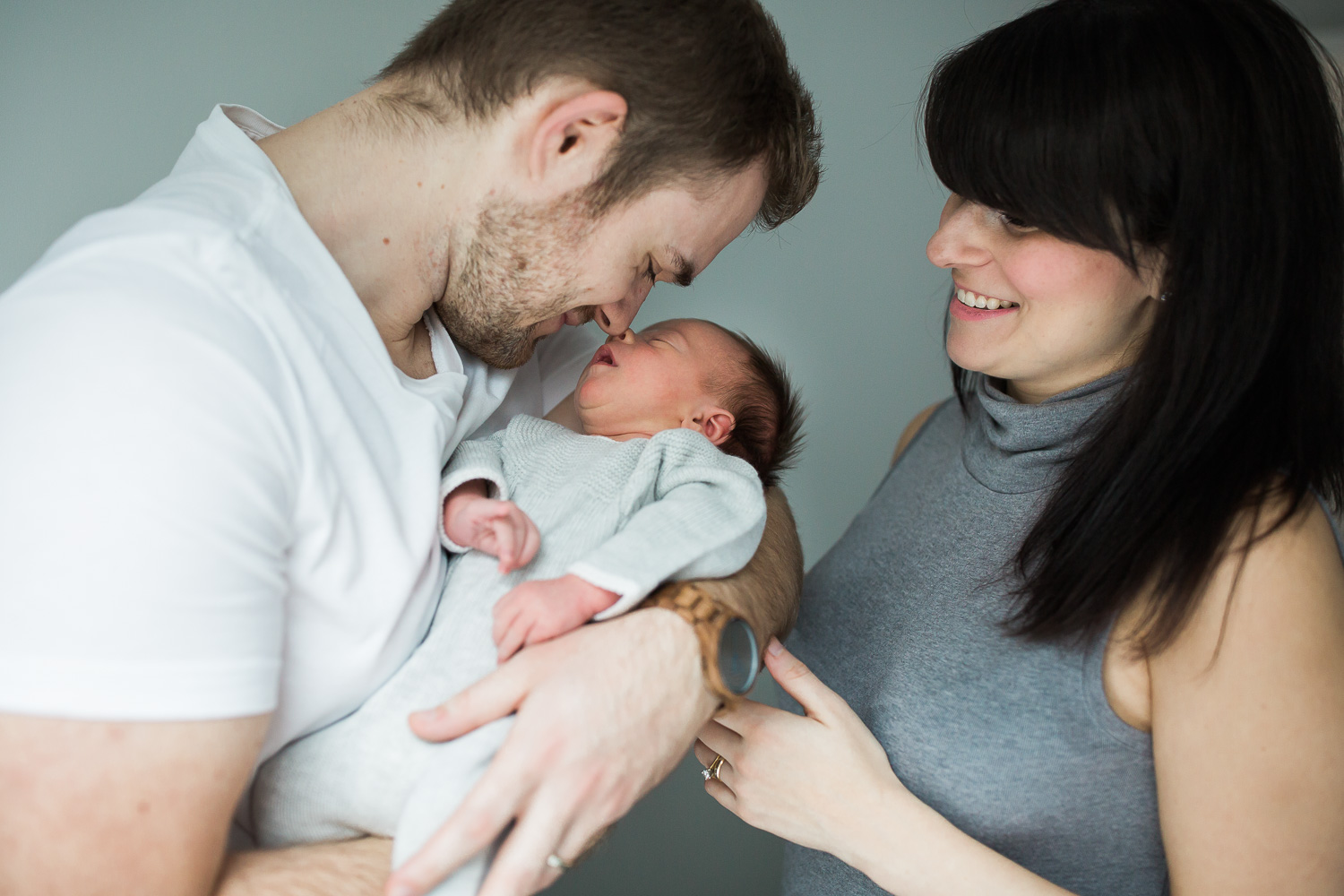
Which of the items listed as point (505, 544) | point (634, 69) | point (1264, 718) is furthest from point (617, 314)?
point (1264, 718)

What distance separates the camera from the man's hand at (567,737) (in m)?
0.90

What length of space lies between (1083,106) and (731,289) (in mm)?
1190

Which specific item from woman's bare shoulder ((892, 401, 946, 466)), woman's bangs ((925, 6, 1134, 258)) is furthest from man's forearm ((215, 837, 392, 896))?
woman's bare shoulder ((892, 401, 946, 466))

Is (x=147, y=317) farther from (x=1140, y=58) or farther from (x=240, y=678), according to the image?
(x=1140, y=58)

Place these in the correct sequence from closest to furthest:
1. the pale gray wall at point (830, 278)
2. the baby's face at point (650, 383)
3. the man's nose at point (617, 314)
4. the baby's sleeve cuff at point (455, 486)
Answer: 1. the baby's sleeve cuff at point (455, 486)
2. the man's nose at point (617, 314)
3. the baby's face at point (650, 383)
4. the pale gray wall at point (830, 278)

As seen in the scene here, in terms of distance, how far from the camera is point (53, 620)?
0.71 meters

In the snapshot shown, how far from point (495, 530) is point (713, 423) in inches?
24.2

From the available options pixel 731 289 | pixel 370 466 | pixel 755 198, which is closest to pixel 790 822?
pixel 370 466

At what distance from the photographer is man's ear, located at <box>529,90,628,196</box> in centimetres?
114

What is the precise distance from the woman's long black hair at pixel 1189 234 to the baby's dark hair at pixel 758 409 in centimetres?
60

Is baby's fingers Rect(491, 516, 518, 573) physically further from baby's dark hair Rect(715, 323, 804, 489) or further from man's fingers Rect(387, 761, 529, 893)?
baby's dark hair Rect(715, 323, 804, 489)

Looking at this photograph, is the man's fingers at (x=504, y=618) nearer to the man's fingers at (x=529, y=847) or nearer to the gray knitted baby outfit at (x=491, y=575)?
the gray knitted baby outfit at (x=491, y=575)

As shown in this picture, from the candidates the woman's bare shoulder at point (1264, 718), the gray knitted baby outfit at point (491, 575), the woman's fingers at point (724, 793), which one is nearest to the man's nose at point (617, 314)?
the gray knitted baby outfit at point (491, 575)

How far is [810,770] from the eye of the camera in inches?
49.2
